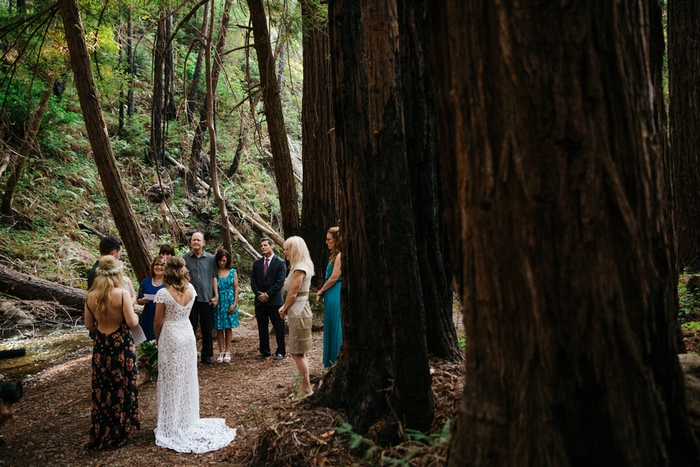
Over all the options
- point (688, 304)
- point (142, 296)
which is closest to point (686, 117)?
point (688, 304)

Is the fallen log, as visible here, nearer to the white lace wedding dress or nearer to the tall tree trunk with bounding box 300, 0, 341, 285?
the tall tree trunk with bounding box 300, 0, 341, 285

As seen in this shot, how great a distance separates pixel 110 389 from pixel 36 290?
26.4 feet

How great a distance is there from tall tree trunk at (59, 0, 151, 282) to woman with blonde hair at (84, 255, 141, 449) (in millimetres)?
2816

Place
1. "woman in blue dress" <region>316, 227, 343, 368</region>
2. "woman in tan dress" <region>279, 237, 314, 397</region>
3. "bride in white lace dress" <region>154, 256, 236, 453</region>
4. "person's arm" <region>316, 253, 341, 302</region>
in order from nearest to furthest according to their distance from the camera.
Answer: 1. "bride in white lace dress" <region>154, 256, 236, 453</region>
2. "woman in tan dress" <region>279, 237, 314, 397</region>
3. "person's arm" <region>316, 253, 341, 302</region>
4. "woman in blue dress" <region>316, 227, 343, 368</region>

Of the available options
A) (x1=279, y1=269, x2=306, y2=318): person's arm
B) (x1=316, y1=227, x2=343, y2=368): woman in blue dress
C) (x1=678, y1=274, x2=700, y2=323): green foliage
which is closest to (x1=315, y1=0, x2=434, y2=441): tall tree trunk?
(x1=279, y1=269, x2=306, y2=318): person's arm

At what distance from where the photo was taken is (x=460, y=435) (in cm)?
230

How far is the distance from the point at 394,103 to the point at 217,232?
15.0 m

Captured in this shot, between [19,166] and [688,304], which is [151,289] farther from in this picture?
[19,166]

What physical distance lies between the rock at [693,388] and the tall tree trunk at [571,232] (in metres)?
0.51

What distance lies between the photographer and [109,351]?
5648mm

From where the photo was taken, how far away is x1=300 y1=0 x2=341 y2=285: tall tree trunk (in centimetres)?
1002

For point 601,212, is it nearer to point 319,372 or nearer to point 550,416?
point 550,416

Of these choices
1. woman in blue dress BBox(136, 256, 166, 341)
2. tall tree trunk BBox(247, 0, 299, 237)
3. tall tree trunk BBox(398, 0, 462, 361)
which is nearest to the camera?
tall tree trunk BBox(398, 0, 462, 361)

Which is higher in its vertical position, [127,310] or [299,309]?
[127,310]
